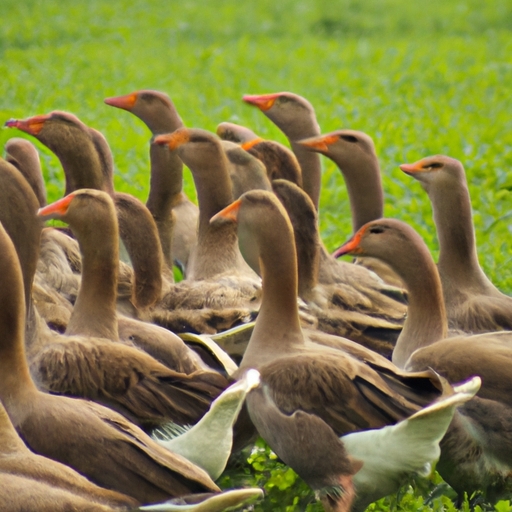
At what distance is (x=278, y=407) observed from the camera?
4332mm

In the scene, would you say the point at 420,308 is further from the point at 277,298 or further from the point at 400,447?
the point at 400,447

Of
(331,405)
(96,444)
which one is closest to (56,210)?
(96,444)

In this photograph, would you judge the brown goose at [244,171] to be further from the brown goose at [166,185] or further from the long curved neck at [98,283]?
the long curved neck at [98,283]

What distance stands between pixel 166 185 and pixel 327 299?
2.00 m

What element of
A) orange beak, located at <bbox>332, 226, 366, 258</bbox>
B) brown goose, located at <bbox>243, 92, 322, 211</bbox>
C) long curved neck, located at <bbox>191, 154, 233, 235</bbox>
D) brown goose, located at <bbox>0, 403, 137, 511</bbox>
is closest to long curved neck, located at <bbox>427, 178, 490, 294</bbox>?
orange beak, located at <bbox>332, 226, 366, 258</bbox>

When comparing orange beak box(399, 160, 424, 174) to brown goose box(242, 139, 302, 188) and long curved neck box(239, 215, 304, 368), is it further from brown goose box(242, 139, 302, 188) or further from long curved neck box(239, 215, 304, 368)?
long curved neck box(239, 215, 304, 368)

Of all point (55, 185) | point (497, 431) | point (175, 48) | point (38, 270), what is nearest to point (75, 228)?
point (38, 270)

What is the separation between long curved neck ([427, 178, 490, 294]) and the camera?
5.99 m

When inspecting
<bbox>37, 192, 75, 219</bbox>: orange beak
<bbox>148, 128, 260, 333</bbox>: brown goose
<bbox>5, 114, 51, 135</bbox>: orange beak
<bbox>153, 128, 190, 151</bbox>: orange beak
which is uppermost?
<bbox>5, 114, 51, 135</bbox>: orange beak

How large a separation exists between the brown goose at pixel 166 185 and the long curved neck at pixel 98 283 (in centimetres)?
215

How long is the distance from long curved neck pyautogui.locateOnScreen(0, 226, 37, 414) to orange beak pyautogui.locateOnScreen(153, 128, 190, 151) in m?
2.82

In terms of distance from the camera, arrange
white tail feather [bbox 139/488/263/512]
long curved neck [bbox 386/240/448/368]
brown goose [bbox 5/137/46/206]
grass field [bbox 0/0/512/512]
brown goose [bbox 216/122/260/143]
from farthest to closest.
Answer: grass field [bbox 0/0/512/512] → brown goose [bbox 216/122/260/143] → brown goose [bbox 5/137/46/206] → long curved neck [bbox 386/240/448/368] → white tail feather [bbox 139/488/263/512]

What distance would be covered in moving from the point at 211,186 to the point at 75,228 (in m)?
1.77

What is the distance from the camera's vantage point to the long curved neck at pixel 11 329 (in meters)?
3.98
